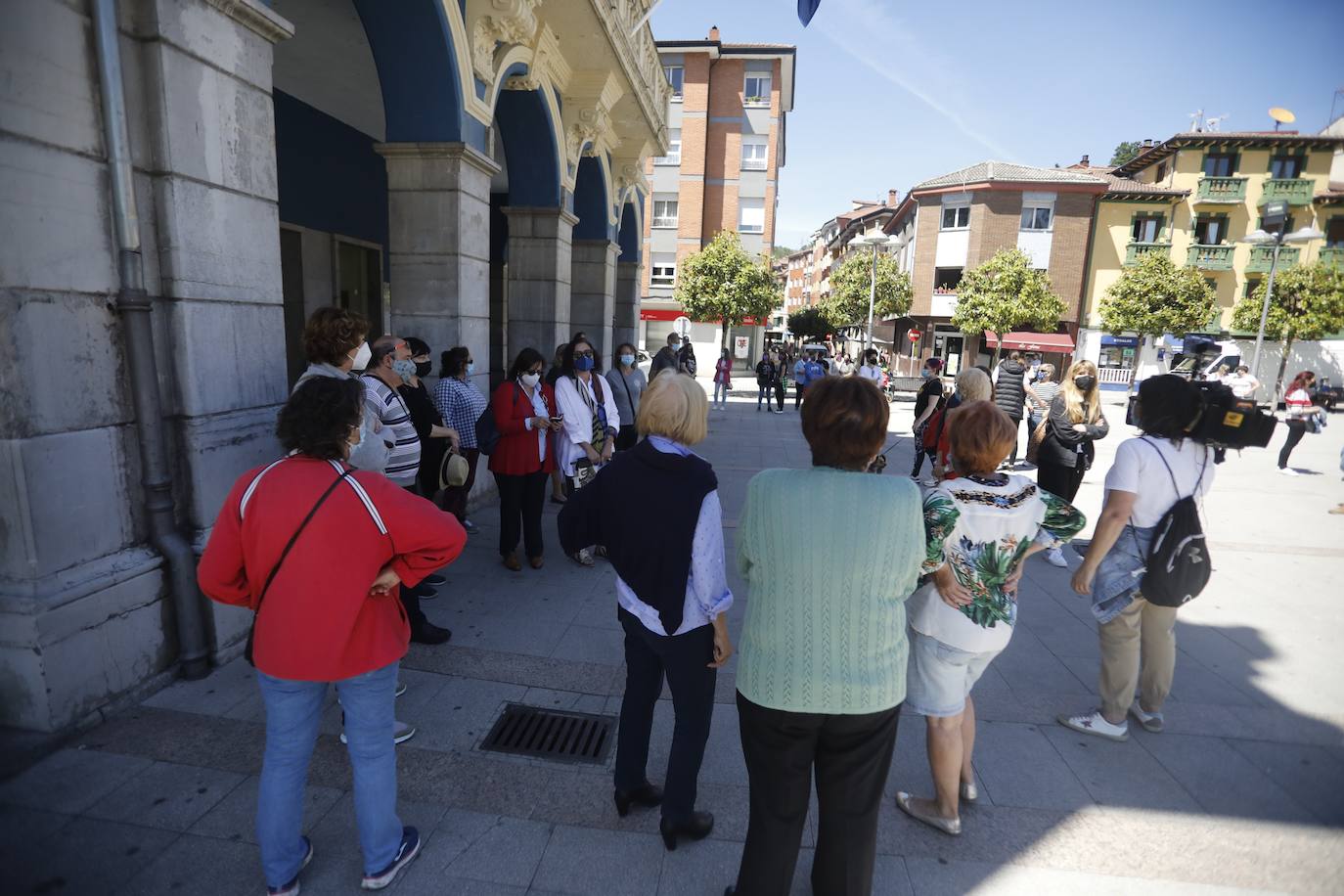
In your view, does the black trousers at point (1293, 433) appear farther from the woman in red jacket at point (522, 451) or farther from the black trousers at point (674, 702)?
the black trousers at point (674, 702)

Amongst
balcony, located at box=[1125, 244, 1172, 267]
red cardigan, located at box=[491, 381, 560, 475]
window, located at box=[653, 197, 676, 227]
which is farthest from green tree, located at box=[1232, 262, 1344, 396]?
red cardigan, located at box=[491, 381, 560, 475]

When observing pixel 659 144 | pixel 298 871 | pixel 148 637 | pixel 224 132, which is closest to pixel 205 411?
pixel 148 637

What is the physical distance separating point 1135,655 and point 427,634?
4.09m

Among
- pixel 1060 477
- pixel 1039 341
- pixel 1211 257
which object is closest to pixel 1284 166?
pixel 1211 257

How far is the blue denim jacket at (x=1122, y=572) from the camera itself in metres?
3.44

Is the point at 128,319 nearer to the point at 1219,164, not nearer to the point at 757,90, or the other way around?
the point at 757,90

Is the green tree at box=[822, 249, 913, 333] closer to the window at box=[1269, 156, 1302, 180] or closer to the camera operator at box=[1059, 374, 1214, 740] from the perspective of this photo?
the window at box=[1269, 156, 1302, 180]

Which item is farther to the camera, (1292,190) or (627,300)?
(1292,190)

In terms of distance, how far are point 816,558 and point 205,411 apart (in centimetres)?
353

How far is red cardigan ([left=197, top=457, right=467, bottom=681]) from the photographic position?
2.06m

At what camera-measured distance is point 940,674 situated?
2.67 metres

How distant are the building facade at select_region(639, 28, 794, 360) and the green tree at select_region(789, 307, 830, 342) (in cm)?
1112

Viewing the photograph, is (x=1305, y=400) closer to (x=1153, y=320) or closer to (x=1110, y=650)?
(x=1110, y=650)

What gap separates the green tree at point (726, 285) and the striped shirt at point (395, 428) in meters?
22.9
